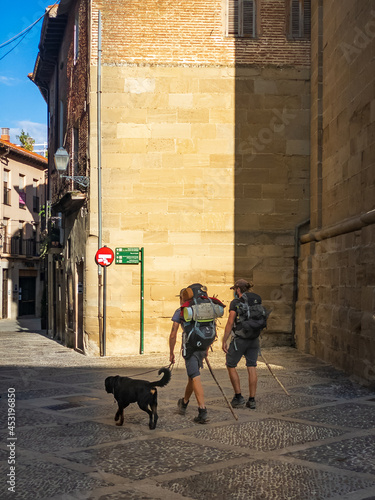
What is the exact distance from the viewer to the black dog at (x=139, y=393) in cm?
826

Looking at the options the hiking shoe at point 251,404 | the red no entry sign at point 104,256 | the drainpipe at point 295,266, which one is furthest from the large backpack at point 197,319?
the drainpipe at point 295,266

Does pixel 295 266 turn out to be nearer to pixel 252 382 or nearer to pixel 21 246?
pixel 252 382

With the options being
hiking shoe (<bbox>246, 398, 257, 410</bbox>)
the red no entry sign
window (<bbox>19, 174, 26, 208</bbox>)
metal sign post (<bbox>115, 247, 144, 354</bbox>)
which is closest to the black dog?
hiking shoe (<bbox>246, 398, 257, 410</bbox>)

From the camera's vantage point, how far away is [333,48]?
51.5 ft

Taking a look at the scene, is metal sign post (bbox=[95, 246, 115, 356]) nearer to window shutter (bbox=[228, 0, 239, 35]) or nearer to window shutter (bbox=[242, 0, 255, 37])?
window shutter (bbox=[228, 0, 239, 35])

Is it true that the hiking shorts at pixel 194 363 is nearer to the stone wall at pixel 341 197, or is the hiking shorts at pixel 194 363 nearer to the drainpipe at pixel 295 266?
the stone wall at pixel 341 197

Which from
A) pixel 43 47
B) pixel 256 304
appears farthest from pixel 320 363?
pixel 43 47

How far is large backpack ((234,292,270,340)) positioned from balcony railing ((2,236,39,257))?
4096 cm

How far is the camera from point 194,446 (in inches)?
290

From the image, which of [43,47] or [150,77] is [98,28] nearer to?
[150,77]

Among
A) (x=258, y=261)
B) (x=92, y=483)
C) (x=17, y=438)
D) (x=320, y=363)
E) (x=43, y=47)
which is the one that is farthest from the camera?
(x=43, y=47)

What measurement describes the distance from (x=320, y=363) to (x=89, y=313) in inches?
238

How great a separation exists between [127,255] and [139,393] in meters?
10.0

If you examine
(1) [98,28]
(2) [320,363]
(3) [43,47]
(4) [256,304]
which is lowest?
(2) [320,363]
